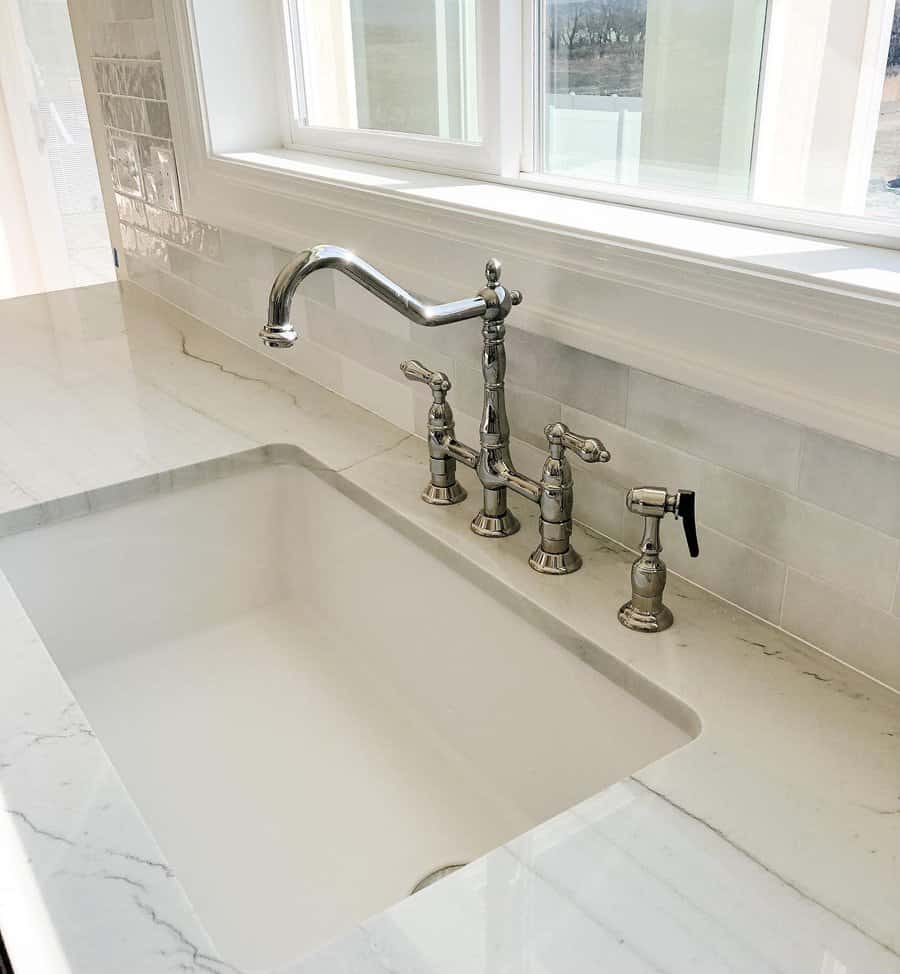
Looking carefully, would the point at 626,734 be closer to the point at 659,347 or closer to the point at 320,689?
the point at 659,347

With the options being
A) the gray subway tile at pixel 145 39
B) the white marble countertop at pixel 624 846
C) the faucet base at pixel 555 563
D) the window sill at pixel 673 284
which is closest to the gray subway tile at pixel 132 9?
the gray subway tile at pixel 145 39

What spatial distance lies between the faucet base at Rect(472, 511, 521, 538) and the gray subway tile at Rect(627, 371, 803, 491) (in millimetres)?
177

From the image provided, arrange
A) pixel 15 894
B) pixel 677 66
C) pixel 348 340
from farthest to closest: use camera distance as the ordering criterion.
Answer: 1. pixel 348 340
2. pixel 677 66
3. pixel 15 894

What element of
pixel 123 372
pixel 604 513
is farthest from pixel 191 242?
pixel 604 513

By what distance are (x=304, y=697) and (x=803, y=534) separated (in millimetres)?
624

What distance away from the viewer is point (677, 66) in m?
0.97

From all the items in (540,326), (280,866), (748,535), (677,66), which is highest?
(677,66)

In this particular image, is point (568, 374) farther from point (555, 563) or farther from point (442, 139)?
point (442, 139)

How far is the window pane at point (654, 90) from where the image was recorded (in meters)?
0.92

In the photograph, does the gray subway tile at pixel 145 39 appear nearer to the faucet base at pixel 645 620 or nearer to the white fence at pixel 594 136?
the white fence at pixel 594 136

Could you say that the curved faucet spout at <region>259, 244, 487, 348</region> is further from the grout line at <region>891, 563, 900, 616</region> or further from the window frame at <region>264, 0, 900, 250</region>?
the grout line at <region>891, 563, 900, 616</region>

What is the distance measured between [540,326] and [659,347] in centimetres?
16

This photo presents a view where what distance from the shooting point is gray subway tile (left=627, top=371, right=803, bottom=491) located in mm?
810

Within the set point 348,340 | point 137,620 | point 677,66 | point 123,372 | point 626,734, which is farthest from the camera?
point 123,372
